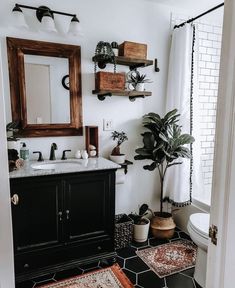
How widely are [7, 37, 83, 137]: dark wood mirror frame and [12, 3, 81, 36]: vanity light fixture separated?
0.49 feet

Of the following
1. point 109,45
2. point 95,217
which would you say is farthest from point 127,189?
point 109,45

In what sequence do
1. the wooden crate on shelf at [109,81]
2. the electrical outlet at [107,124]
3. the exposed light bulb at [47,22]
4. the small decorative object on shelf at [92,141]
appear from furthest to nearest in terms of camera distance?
the electrical outlet at [107,124] → the small decorative object on shelf at [92,141] → the wooden crate on shelf at [109,81] → the exposed light bulb at [47,22]

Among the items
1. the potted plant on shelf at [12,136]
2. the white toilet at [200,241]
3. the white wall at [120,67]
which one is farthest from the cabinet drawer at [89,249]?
the potted plant on shelf at [12,136]

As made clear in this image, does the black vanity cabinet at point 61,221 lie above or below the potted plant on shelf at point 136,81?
below

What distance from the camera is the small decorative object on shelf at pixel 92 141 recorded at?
2.39 m

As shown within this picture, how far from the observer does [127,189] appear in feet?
8.84

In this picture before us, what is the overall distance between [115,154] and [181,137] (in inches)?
27.1

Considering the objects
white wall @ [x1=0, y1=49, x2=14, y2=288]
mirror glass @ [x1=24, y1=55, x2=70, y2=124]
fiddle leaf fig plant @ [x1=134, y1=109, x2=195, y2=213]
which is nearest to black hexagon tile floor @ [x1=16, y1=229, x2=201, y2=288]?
fiddle leaf fig plant @ [x1=134, y1=109, x2=195, y2=213]

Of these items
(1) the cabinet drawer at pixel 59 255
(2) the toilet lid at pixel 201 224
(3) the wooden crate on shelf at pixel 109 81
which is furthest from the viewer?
(3) the wooden crate on shelf at pixel 109 81

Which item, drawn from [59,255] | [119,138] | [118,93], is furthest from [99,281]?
Answer: [118,93]

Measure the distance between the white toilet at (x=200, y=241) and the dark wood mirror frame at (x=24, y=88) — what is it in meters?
1.35

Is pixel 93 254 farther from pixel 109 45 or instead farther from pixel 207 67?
pixel 207 67

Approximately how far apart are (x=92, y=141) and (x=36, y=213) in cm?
89

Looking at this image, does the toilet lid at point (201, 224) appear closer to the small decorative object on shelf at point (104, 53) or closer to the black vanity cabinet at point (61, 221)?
the black vanity cabinet at point (61, 221)
